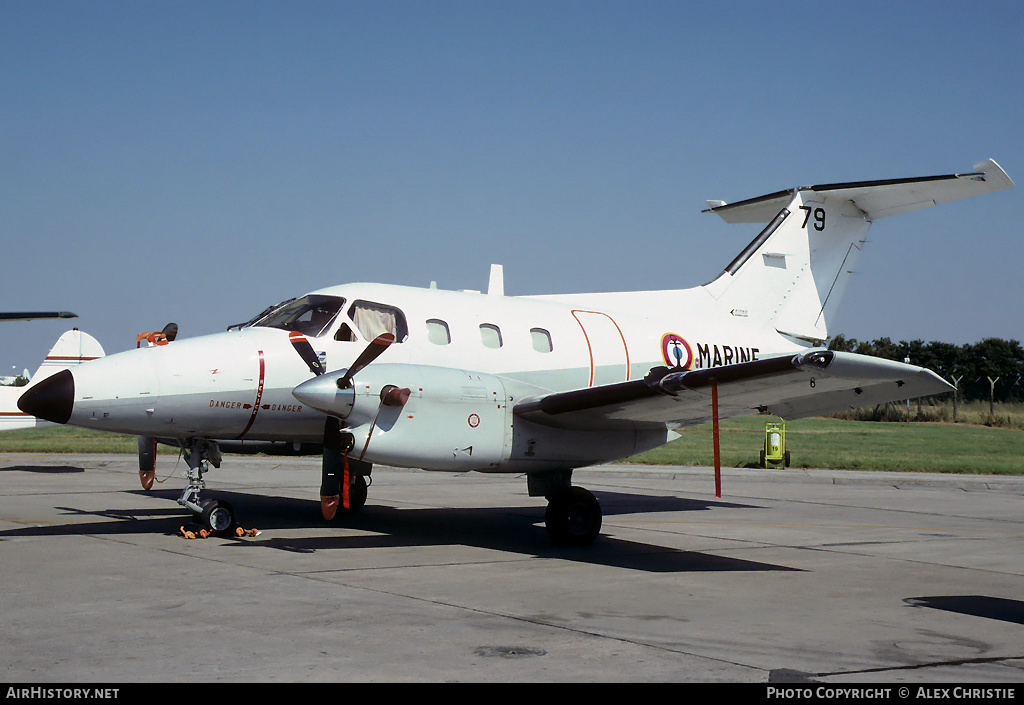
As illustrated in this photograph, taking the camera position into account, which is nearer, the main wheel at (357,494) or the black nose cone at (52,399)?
the black nose cone at (52,399)

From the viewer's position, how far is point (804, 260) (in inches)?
623

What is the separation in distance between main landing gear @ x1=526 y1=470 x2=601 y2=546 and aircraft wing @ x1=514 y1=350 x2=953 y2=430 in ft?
2.78

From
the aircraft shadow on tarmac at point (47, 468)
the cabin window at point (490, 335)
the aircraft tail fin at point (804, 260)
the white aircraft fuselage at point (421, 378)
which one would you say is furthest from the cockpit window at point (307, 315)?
the aircraft shadow on tarmac at point (47, 468)

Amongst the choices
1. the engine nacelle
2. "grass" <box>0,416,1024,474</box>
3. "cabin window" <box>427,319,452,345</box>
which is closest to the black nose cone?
the engine nacelle

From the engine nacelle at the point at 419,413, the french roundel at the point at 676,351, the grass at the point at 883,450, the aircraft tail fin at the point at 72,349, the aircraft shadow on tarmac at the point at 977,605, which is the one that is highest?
the aircraft tail fin at the point at 72,349

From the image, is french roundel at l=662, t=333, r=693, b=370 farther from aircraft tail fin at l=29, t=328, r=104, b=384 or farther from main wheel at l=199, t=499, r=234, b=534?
aircraft tail fin at l=29, t=328, r=104, b=384

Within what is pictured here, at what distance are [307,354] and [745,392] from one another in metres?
5.13

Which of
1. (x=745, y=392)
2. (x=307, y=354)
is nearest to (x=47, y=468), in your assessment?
(x=307, y=354)

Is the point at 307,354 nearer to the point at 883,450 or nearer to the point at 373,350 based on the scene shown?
the point at 373,350

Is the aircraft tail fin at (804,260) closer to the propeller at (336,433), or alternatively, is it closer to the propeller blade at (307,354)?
the propeller at (336,433)

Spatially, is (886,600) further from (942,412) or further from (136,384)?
(942,412)

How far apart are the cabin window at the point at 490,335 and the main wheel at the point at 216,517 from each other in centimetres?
387

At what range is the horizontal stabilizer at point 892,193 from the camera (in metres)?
13.6

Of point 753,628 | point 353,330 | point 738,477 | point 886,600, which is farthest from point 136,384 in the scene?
point 738,477
